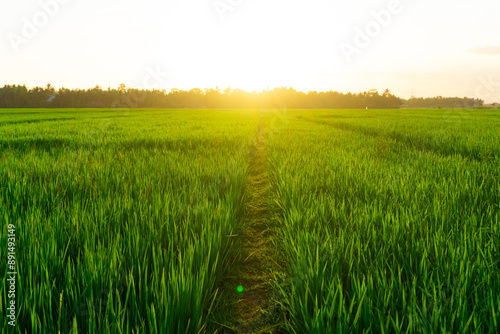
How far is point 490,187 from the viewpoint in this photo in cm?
277

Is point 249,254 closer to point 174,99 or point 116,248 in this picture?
point 116,248

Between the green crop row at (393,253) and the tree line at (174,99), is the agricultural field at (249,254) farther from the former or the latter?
the tree line at (174,99)

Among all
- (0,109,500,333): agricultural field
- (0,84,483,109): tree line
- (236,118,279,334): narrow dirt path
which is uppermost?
(0,84,483,109): tree line

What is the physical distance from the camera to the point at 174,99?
85188 mm

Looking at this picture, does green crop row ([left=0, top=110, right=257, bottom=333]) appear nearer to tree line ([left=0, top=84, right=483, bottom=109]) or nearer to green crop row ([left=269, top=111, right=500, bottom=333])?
green crop row ([left=269, top=111, right=500, bottom=333])

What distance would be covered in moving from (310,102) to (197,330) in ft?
303

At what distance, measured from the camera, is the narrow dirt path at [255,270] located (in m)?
1.56

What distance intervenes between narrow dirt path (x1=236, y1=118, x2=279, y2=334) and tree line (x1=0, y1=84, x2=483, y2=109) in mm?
74634

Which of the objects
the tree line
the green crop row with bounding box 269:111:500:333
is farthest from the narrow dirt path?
the tree line

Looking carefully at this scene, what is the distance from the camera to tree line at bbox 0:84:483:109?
233ft

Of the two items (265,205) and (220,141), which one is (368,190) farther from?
(220,141)

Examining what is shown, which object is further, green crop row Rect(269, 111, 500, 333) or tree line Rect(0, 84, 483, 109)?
tree line Rect(0, 84, 483, 109)

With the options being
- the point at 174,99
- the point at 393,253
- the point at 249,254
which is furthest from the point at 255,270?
the point at 174,99

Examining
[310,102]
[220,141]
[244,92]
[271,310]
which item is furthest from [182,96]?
[271,310]
